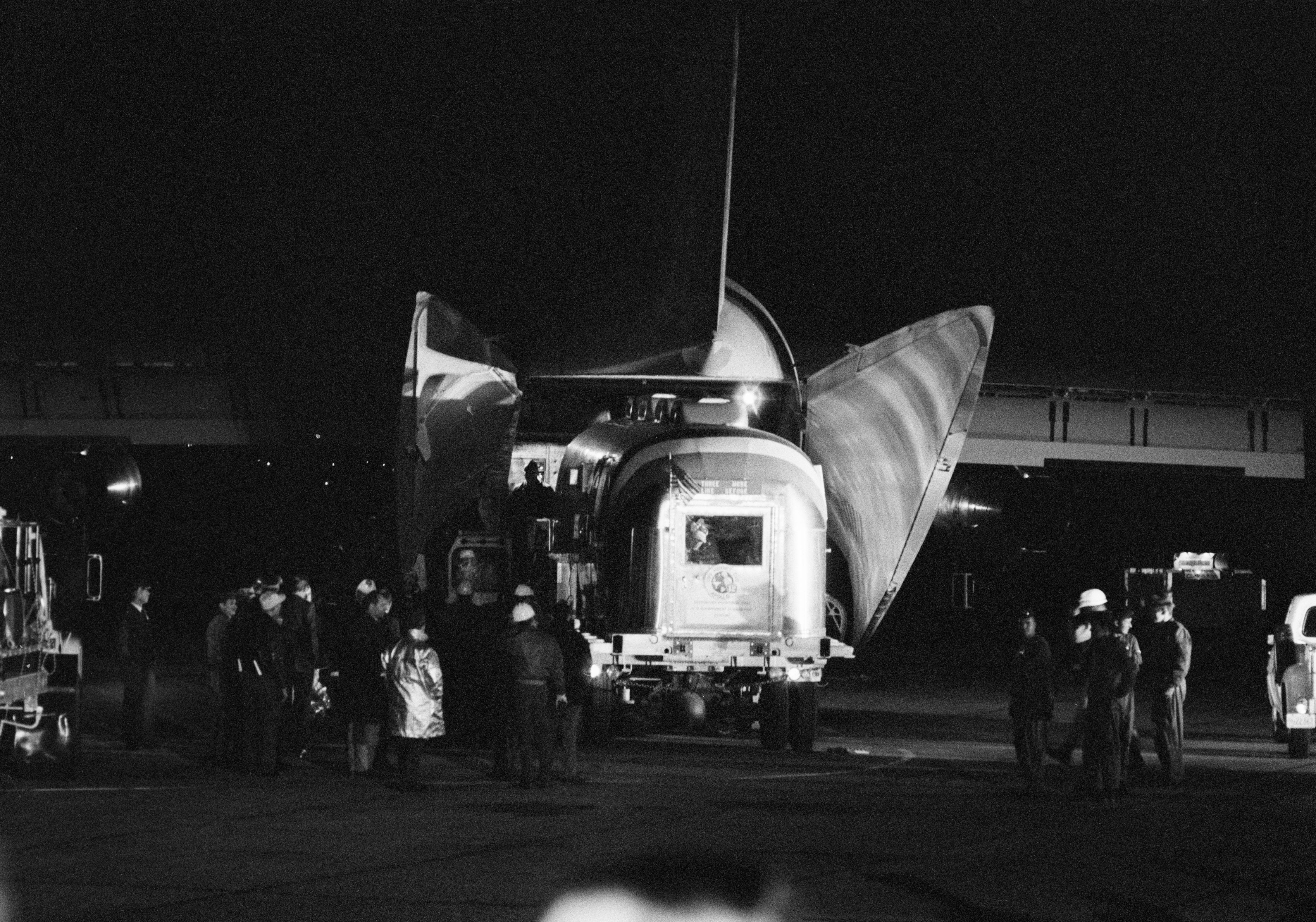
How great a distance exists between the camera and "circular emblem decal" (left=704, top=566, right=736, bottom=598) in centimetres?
1856

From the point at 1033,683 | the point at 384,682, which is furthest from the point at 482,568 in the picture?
the point at 1033,683

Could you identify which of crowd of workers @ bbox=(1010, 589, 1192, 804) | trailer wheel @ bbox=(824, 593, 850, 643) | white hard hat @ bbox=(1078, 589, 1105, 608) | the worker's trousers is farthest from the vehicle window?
the worker's trousers

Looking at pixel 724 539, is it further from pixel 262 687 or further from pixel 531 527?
pixel 262 687

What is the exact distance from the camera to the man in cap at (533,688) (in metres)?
15.2

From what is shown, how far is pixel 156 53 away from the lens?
30.1 m

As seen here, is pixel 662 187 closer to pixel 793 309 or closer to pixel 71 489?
pixel 793 309

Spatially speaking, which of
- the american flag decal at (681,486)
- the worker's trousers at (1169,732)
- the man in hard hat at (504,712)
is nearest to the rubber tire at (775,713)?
the american flag decal at (681,486)

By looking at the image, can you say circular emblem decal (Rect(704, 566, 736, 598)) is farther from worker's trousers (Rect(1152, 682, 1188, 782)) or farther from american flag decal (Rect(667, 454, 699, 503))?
worker's trousers (Rect(1152, 682, 1188, 782))

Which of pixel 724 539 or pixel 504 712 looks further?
pixel 724 539

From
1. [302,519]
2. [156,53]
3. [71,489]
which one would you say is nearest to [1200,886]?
[71,489]

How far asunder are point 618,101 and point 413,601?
12778 mm

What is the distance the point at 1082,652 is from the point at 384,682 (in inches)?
289

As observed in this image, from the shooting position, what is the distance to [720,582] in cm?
1858

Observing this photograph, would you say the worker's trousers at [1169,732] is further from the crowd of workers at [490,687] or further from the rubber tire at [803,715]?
the rubber tire at [803,715]
